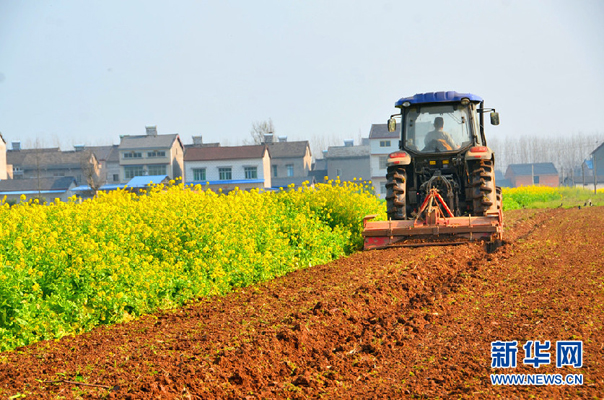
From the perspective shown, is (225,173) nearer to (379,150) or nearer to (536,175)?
(379,150)

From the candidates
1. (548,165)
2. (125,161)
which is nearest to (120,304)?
(125,161)

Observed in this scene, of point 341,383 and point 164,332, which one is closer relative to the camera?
point 341,383

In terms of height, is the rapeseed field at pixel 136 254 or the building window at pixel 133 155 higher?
the building window at pixel 133 155

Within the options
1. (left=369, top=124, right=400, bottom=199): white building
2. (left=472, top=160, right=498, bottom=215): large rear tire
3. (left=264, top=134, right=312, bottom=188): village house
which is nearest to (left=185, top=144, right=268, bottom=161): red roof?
(left=264, top=134, right=312, bottom=188): village house

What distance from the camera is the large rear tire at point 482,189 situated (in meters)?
11.0

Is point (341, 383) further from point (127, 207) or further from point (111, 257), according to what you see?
point (127, 207)

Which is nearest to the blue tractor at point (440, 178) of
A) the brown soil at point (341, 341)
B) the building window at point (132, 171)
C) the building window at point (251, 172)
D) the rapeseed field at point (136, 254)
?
the rapeseed field at point (136, 254)

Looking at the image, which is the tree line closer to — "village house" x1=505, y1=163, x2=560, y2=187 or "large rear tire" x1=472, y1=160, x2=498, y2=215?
"village house" x1=505, y1=163, x2=560, y2=187

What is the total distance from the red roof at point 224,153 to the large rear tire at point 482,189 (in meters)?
51.5

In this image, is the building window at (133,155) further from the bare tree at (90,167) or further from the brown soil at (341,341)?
the brown soil at (341,341)

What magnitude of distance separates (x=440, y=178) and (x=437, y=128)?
Result: 3.64 feet

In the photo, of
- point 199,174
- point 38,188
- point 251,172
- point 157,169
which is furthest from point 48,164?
point 251,172

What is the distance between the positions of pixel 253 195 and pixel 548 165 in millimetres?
95160

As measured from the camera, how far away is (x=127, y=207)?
10.1 meters
